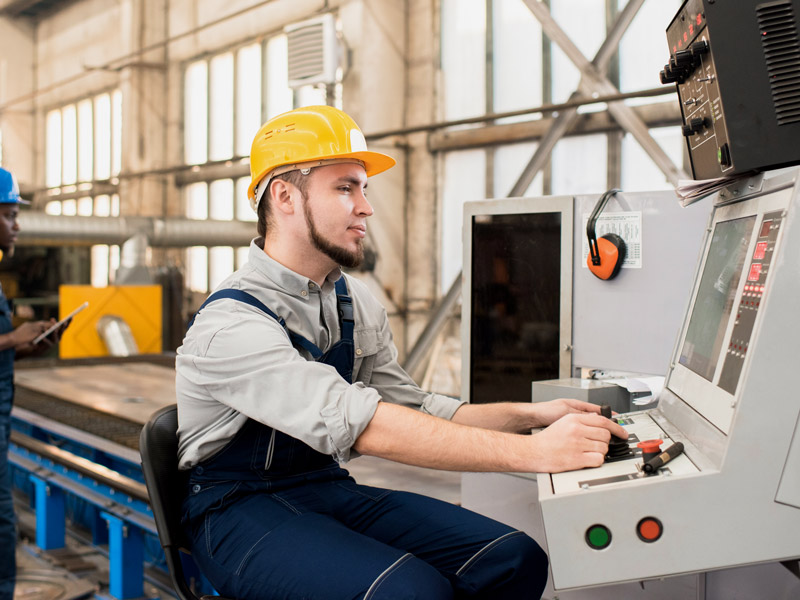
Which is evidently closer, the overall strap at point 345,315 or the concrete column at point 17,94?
the overall strap at point 345,315

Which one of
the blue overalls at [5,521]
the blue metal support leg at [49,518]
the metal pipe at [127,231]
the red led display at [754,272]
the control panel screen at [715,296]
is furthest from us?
the metal pipe at [127,231]

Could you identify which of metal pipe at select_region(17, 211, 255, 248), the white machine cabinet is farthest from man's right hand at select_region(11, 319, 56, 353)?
metal pipe at select_region(17, 211, 255, 248)

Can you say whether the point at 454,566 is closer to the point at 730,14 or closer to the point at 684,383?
the point at 684,383

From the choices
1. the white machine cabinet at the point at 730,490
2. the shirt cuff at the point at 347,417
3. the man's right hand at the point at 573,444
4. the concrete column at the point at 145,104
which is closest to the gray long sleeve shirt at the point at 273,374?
the shirt cuff at the point at 347,417

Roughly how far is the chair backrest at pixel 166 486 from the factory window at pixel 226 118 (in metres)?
6.47

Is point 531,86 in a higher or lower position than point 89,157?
lower

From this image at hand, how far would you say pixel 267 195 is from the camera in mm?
1633

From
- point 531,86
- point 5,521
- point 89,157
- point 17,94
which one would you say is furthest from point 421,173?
point 17,94

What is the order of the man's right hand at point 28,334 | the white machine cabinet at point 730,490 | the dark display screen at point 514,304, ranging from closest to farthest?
the white machine cabinet at point 730,490 → the dark display screen at point 514,304 → the man's right hand at point 28,334

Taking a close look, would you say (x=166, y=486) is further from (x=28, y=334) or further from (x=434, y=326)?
(x=434, y=326)

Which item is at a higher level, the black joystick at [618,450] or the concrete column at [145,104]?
the concrete column at [145,104]

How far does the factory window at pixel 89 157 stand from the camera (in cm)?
1083

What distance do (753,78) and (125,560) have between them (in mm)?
2562

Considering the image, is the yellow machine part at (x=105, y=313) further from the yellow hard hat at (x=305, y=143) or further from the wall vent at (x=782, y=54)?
the wall vent at (x=782, y=54)
